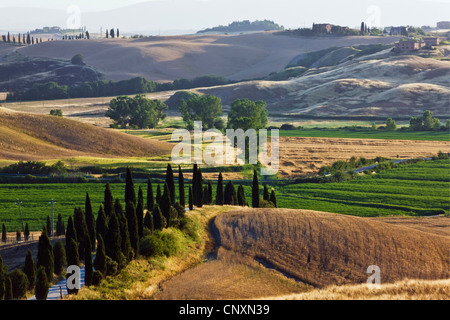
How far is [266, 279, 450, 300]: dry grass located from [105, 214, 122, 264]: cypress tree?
9.32 meters

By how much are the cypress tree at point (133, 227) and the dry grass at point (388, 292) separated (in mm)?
9732

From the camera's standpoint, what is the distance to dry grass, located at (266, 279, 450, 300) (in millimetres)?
37469

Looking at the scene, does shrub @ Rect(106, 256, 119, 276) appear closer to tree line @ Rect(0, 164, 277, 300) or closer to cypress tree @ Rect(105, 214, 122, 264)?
tree line @ Rect(0, 164, 277, 300)

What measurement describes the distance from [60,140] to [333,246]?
75.1 m

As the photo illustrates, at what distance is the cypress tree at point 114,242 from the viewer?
137ft

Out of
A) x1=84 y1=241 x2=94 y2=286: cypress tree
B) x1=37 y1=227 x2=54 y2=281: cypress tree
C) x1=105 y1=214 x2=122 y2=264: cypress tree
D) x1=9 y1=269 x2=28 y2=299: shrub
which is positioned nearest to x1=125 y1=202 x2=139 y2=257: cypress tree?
x1=105 y1=214 x2=122 y2=264: cypress tree

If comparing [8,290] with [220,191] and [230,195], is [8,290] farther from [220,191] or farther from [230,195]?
[230,195]

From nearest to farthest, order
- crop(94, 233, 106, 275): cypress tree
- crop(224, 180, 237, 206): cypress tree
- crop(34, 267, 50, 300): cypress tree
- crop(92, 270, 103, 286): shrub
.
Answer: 1. crop(34, 267, 50, 300): cypress tree
2. crop(92, 270, 103, 286): shrub
3. crop(94, 233, 106, 275): cypress tree
4. crop(224, 180, 237, 206): cypress tree

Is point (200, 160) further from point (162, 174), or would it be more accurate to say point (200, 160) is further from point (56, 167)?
point (56, 167)

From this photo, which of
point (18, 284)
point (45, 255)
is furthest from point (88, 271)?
point (45, 255)

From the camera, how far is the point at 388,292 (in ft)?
127
